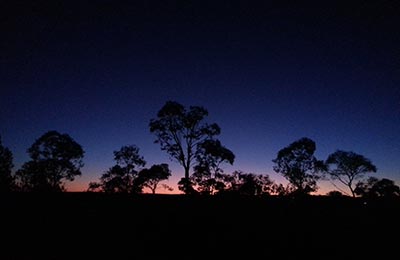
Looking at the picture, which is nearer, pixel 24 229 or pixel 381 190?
pixel 24 229

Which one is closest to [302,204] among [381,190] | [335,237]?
[335,237]

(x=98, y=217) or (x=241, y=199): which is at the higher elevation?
(x=241, y=199)

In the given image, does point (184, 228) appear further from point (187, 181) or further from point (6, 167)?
point (6, 167)

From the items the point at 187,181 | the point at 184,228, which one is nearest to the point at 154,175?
the point at 187,181

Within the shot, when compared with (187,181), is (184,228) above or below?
below

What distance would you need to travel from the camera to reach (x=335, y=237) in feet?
47.9

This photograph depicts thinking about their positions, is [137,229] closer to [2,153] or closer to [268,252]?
[268,252]

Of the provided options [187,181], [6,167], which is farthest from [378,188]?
[6,167]

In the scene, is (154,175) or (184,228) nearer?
(184,228)

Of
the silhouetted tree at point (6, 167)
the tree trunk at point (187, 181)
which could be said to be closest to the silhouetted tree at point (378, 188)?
the tree trunk at point (187, 181)

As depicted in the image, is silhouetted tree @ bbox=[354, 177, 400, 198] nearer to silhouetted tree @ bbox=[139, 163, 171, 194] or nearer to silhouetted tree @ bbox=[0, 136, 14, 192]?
silhouetted tree @ bbox=[139, 163, 171, 194]

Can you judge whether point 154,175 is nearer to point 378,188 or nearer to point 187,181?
point 187,181

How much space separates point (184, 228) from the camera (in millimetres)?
14375

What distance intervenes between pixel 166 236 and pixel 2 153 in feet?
103
